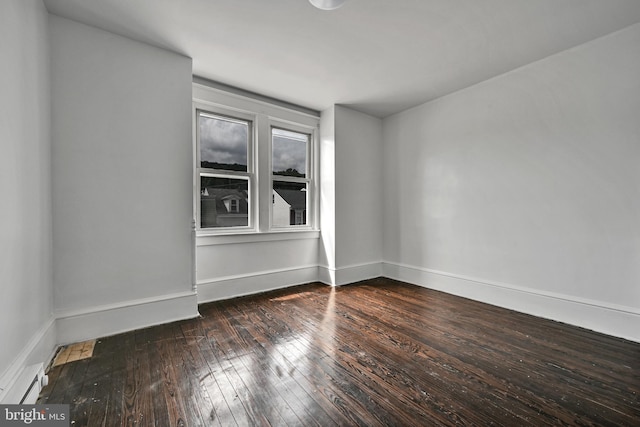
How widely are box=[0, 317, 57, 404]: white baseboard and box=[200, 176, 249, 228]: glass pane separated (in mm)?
1633

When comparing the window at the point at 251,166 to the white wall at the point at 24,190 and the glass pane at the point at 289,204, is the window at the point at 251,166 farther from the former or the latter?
the white wall at the point at 24,190

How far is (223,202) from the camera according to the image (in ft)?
11.7

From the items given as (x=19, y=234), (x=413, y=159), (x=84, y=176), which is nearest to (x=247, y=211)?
(x=84, y=176)

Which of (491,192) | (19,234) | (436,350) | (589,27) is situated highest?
(589,27)

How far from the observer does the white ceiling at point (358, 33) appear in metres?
2.14

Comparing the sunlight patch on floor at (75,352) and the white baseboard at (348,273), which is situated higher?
the white baseboard at (348,273)

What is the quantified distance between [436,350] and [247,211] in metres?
2.74

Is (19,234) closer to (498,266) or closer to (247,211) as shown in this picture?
(247,211)

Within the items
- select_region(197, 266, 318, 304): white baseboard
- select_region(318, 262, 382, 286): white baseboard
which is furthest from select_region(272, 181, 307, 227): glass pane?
select_region(318, 262, 382, 286): white baseboard

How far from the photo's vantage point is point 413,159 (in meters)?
4.23

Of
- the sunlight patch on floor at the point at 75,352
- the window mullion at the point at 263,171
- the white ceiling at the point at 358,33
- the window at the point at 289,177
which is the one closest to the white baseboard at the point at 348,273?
the window at the point at 289,177

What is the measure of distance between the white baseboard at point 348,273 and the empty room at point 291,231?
0.31 meters

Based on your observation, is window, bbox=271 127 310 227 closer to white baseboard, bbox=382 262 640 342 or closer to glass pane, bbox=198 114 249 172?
glass pane, bbox=198 114 249 172

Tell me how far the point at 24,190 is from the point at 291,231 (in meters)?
2.76
